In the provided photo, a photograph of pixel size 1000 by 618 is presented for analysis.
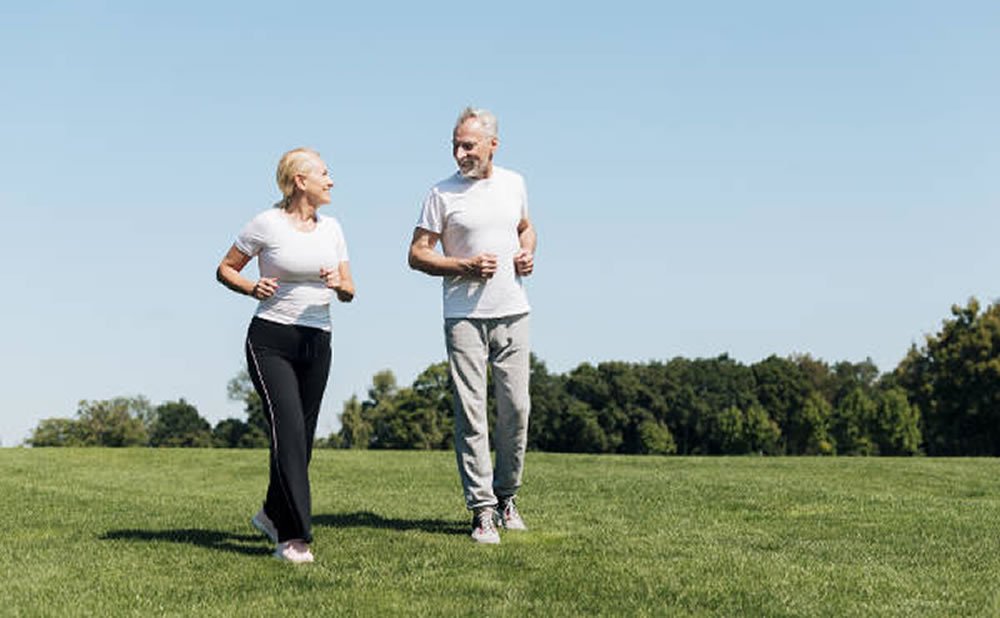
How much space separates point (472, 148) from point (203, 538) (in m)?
3.67

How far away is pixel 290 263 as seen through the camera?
729 cm

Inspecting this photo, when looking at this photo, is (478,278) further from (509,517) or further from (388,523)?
(388,523)

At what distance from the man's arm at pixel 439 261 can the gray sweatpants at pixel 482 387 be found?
370 millimetres

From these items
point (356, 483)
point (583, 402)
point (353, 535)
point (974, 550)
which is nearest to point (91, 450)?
point (356, 483)

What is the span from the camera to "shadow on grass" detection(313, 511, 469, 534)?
Result: 8664 millimetres

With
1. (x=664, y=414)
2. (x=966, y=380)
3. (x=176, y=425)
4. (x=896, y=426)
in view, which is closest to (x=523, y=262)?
(x=966, y=380)

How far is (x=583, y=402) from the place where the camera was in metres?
93.2

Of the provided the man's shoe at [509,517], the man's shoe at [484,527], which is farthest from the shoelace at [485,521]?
the man's shoe at [509,517]

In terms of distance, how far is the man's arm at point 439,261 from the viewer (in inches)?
302

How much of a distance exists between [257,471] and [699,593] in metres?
16.2

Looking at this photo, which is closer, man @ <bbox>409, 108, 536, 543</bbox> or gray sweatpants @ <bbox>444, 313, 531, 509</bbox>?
A: man @ <bbox>409, 108, 536, 543</bbox>

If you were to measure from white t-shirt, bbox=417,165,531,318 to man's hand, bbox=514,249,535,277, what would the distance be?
43 mm

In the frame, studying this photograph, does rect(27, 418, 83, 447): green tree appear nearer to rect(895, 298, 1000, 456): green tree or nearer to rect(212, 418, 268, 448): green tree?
rect(212, 418, 268, 448): green tree

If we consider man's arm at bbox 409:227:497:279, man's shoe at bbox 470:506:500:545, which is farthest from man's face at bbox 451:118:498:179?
man's shoe at bbox 470:506:500:545
